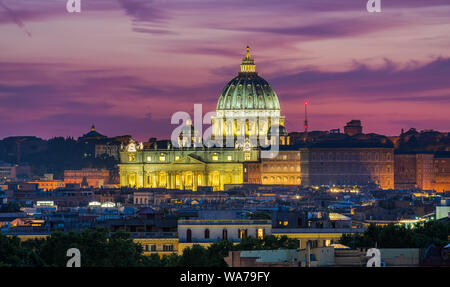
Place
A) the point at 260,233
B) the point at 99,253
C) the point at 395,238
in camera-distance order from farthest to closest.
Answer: the point at 260,233, the point at 395,238, the point at 99,253

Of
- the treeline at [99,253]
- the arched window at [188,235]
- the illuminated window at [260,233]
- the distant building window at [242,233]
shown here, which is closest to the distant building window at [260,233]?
the illuminated window at [260,233]

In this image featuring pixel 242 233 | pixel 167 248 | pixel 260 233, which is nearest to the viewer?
pixel 167 248

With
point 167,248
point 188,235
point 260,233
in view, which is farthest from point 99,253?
point 260,233

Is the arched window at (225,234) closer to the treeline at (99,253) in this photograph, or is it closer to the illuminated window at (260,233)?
the illuminated window at (260,233)

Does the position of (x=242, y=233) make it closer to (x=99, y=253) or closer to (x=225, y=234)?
(x=225, y=234)

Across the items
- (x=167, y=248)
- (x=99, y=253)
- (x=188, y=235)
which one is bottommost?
(x=167, y=248)

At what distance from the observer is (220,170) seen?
200 metres

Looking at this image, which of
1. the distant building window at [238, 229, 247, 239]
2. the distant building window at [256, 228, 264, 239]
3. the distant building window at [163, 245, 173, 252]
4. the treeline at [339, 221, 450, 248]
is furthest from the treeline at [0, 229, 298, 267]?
the distant building window at [238, 229, 247, 239]

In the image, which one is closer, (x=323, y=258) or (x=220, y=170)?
(x=323, y=258)
